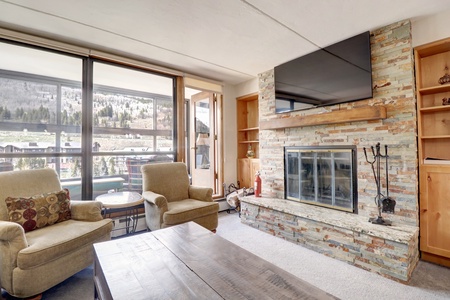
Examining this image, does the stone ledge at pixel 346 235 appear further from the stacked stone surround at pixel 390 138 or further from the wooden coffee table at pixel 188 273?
the wooden coffee table at pixel 188 273

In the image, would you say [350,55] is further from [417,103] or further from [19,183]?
[19,183]

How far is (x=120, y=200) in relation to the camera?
2.49 meters

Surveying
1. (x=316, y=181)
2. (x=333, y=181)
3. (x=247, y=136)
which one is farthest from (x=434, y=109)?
(x=247, y=136)

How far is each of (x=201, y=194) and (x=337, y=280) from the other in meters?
1.81

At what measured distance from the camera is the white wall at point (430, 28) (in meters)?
2.07

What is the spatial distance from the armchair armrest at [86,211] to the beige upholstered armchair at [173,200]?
1.80 ft

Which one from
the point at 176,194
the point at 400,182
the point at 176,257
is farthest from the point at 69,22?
the point at 400,182

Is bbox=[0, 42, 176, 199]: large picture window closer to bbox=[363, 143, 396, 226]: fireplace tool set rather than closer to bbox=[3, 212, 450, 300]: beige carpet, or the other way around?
bbox=[3, 212, 450, 300]: beige carpet

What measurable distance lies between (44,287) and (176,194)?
1627mm

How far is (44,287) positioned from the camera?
5.31ft

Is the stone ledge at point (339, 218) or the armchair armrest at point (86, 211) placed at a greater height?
the armchair armrest at point (86, 211)

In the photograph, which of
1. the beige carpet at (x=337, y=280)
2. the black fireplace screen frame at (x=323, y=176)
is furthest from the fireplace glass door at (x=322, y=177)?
the beige carpet at (x=337, y=280)

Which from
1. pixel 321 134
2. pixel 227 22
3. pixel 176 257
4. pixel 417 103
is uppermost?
pixel 227 22

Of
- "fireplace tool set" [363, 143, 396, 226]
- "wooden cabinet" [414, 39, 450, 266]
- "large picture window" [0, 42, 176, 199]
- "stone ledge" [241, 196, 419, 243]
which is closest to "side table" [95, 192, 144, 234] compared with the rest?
"large picture window" [0, 42, 176, 199]
